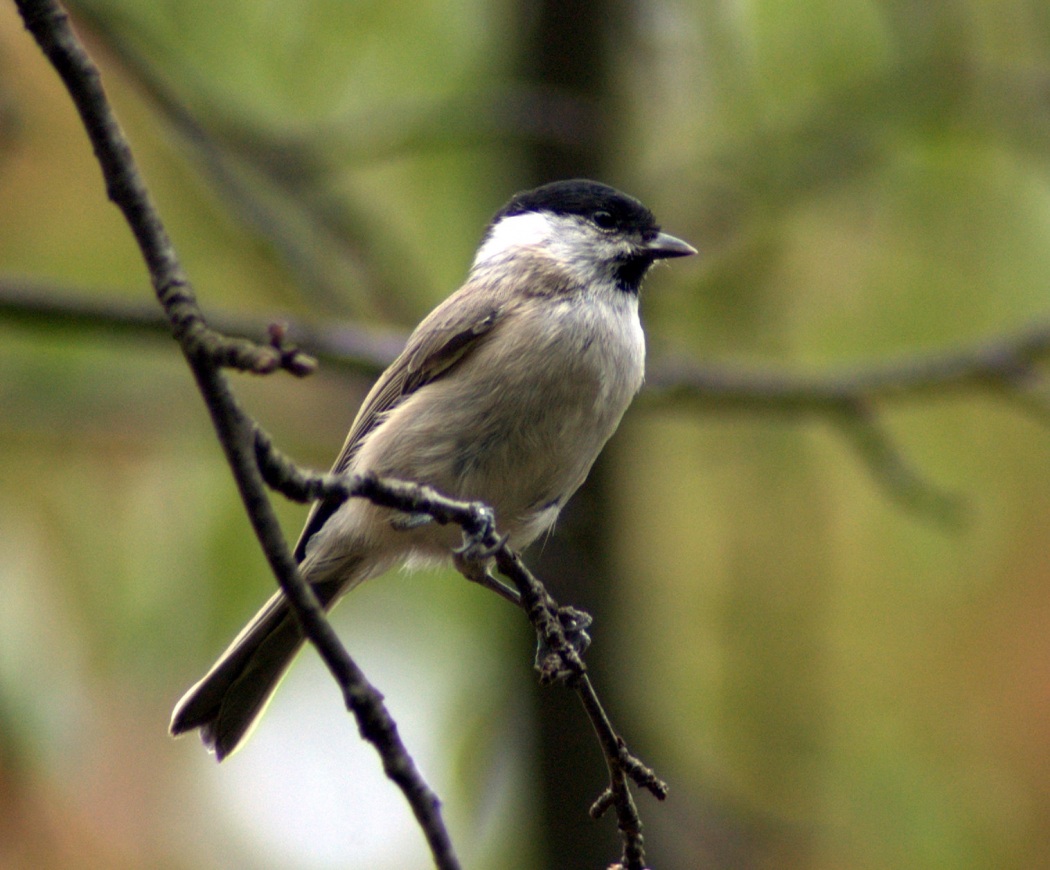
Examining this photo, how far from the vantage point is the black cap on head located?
337 cm

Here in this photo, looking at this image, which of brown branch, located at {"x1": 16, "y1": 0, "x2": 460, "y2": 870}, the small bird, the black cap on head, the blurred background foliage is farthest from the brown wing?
brown branch, located at {"x1": 16, "y1": 0, "x2": 460, "y2": 870}

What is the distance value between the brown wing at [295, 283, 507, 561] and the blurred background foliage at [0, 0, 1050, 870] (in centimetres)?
88

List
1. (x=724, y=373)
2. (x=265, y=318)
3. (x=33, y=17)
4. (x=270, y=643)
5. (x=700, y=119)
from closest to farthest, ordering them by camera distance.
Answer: (x=33, y=17) → (x=270, y=643) → (x=265, y=318) → (x=724, y=373) → (x=700, y=119)

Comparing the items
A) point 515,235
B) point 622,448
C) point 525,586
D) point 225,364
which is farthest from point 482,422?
point 622,448

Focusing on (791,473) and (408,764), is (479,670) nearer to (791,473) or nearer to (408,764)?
(791,473)

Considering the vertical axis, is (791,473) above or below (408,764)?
above

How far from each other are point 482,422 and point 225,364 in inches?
→ 56.6

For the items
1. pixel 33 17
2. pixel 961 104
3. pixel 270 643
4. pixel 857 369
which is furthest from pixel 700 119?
pixel 33 17

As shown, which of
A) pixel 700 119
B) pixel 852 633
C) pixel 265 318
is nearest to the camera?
pixel 265 318

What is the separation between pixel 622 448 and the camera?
16.4 ft

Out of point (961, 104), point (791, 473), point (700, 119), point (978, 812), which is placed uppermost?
point (700, 119)

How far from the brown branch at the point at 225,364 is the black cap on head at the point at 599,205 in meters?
2.11

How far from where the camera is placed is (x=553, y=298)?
293 centimetres

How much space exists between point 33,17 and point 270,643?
1838 millimetres
